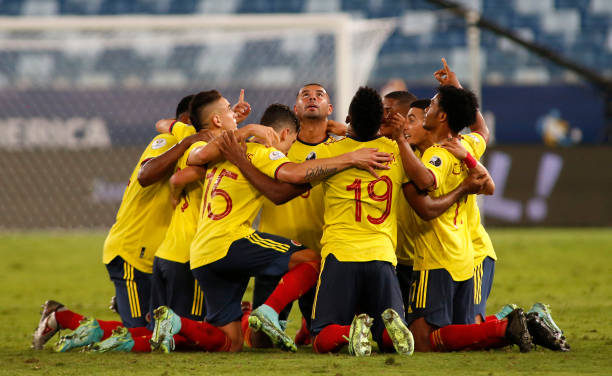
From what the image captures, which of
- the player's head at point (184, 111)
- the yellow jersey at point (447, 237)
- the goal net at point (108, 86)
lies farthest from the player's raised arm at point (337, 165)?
the goal net at point (108, 86)

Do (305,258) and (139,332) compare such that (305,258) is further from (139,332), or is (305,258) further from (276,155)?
(139,332)

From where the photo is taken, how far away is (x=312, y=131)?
5.99m

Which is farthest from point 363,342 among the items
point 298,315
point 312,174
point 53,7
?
point 53,7

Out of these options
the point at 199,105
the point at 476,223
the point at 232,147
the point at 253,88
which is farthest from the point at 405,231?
the point at 253,88

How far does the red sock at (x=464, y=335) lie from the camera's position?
510 cm

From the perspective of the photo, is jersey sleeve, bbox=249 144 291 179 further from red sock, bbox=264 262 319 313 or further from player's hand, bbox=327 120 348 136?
player's hand, bbox=327 120 348 136

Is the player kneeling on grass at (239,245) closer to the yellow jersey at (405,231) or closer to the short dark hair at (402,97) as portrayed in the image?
the yellow jersey at (405,231)

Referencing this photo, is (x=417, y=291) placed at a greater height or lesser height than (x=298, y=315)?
greater

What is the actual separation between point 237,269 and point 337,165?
2.92 feet

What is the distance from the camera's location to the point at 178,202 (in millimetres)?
5805

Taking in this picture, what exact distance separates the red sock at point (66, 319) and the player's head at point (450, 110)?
2.66 m

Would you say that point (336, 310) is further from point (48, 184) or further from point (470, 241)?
point (48, 184)

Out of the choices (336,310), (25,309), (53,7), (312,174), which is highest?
(53,7)

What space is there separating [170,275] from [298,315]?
2340 mm
